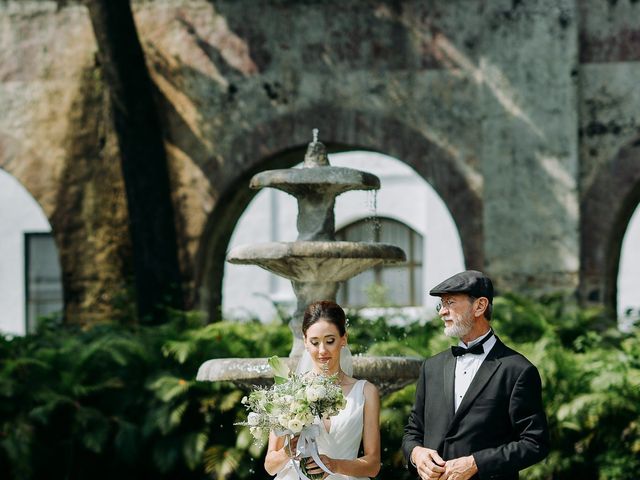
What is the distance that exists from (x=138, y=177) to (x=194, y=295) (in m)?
1.31

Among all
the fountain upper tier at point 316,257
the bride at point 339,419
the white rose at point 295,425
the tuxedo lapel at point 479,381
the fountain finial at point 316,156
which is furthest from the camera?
the fountain finial at point 316,156

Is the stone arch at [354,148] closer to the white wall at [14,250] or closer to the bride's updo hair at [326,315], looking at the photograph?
the bride's updo hair at [326,315]

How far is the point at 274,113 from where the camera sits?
524 inches

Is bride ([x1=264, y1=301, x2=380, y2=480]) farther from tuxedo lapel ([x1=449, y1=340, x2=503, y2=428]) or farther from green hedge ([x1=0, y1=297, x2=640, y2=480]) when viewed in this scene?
green hedge ([x1=0, y1=297, x2=640, y2=480])

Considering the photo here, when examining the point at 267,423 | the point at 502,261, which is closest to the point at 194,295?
Result: the point at 502,261

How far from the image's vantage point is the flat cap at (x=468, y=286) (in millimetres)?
5355

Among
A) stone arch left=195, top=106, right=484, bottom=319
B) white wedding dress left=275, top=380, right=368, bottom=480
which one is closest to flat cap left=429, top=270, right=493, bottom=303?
white wedding dress left=275, top=380, right=368, bottom=480

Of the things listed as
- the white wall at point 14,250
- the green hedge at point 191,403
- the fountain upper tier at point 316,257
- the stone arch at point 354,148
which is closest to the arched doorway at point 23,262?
the white wall at point 14,250

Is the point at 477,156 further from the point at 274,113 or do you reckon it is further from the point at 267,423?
the point at 267,423

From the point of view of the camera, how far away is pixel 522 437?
5.19 meters

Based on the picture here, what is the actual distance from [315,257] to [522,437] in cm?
318

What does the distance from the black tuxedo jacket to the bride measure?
372mm

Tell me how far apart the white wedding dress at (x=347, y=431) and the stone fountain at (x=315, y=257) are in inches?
76.3


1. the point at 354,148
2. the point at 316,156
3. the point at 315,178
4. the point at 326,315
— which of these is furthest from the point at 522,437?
the point at 354,148
